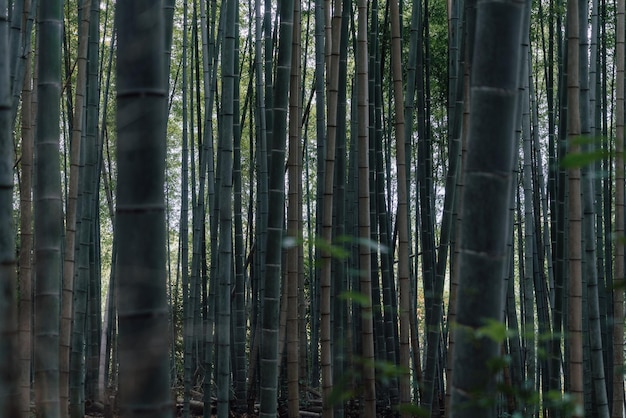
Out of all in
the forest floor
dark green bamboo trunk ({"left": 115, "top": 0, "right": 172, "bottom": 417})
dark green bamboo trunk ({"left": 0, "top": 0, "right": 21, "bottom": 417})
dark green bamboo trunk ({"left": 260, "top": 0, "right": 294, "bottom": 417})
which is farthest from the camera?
the forest floor

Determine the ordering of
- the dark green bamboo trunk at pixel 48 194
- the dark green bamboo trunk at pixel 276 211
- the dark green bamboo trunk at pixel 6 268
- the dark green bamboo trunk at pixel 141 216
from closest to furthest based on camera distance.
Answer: the dark green bamboo trunk at pixel 141 216 < the dark green bamboo trunk at pixel 6 268 < the dark green bamboo trunk at pixel 48 194 < the dark green bamboo trunk at pixel 276 211

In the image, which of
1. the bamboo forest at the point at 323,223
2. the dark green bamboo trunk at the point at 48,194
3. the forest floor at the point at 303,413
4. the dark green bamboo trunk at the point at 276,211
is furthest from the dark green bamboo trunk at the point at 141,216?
the forest floor at the point at 303,413

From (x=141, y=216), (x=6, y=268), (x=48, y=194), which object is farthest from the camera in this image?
(x=48, y=194)

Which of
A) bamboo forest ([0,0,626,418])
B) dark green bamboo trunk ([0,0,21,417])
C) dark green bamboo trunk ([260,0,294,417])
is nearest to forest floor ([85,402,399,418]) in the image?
bamboo forest ([0,0,626,418])

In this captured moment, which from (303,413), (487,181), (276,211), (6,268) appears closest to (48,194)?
(6,268)

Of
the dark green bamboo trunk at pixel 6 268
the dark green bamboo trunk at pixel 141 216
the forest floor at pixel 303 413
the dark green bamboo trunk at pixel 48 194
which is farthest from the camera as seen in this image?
the forest floor at pixel 303 413

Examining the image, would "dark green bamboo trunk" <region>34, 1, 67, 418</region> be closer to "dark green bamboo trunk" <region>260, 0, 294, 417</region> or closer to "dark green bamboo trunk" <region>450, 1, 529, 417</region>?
"dark green bamboo trunk" <region>260, 0, 294, 417</region>

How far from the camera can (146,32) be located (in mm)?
1097

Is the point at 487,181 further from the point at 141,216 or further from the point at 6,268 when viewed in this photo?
the point at 6,268

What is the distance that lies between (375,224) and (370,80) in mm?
786

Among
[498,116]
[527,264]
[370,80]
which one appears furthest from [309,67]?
[498,116]

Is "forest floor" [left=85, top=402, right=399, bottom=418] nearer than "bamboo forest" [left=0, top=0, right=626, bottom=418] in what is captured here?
No

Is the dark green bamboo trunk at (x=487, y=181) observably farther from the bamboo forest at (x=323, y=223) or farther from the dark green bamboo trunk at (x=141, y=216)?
the dark green bamboo trunk at (x=141, y=216)

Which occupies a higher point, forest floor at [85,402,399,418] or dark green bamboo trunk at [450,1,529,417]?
dark green bamboo trunk at [450,1,529,417]
